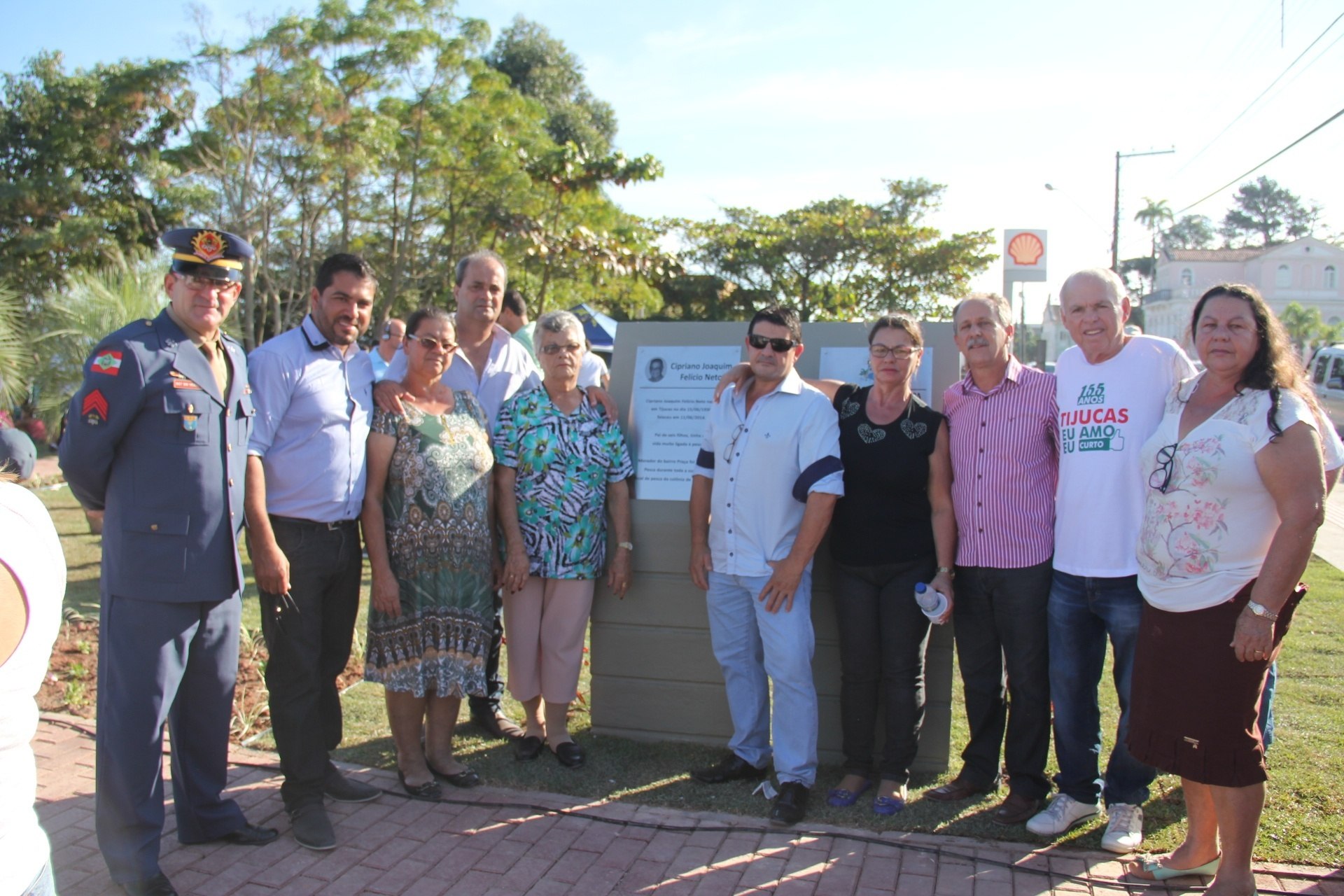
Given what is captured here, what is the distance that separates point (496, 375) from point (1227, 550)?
3215mm

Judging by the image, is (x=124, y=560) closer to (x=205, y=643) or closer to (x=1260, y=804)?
(x=205, y=643)

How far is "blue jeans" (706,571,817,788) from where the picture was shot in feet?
13.0

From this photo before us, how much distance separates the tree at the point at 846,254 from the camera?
2686cm

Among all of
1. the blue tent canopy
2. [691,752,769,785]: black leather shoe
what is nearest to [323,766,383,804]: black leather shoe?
[691,752,769,785]: black leather shoe

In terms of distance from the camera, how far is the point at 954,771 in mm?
4328

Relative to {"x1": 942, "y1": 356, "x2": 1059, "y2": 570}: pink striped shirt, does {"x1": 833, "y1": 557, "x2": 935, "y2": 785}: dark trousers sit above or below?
below

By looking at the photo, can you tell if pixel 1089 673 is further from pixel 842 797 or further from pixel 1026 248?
pixel 1026 248

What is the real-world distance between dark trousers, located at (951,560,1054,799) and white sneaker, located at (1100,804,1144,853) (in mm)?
299

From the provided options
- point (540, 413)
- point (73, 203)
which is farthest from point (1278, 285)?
point (540, 413)

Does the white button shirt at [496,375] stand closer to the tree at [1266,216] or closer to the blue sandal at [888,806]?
the blue sandal at [888,806]

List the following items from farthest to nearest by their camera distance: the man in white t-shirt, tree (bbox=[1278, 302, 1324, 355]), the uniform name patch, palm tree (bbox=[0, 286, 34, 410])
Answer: tree (bbox=[1278, 302, 1324, 355])
palm tree (bbox=[0, 286, 34, 410])
the man in white t-shirt
the uniform name patch

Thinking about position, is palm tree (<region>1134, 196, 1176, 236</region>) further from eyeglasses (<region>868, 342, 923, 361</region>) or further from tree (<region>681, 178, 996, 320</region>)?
eyeglasses (<region>868, 342, 923, 361</region>)

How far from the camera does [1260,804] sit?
3070mm

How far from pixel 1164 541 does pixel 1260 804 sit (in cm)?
88
